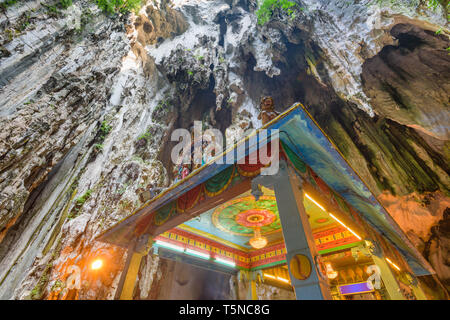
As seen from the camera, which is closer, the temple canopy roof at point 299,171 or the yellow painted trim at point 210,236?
the temple canopy roof at point 299,171

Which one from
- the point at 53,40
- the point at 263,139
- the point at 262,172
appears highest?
the point at 53,40

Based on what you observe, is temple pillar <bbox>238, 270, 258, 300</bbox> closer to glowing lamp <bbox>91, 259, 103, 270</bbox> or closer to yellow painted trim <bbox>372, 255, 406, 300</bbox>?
yellow painted trim <bbox>372, 255, 406, 300</bbox>

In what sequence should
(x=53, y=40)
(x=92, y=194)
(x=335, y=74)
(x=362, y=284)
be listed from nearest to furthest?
(x=362, y=284)
(x=92, y=194)
(x=335, y=74)
(x=53, y=40)

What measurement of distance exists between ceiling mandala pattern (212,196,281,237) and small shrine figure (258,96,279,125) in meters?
2.35

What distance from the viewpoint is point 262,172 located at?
10.8 ft

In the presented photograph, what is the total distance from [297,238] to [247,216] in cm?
378

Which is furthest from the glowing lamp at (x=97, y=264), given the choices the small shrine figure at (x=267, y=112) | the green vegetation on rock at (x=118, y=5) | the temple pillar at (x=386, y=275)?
the green vegetation on rock at (x=118, y=5)

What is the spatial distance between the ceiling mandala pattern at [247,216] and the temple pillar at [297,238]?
2.34 m

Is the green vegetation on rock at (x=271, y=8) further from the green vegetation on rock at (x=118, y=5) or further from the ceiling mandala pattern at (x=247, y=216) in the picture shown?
the ceiling mandala pattern at (x=247, y=216)

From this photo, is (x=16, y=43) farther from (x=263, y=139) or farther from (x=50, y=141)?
(x=263, y=139)

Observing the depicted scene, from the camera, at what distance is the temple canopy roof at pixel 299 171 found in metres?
3.10

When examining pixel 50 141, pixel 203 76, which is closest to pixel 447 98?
pixel 203 76

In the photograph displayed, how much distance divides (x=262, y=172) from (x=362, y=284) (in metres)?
8.47

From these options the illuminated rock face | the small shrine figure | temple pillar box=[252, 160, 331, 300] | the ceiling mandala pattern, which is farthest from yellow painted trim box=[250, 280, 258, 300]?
the small shrine figure
